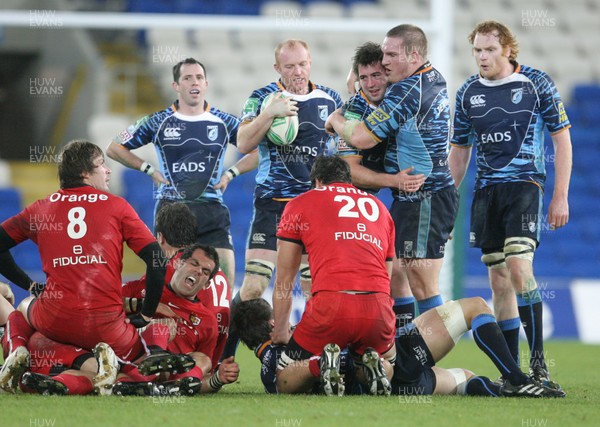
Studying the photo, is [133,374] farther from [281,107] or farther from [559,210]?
[559,210]

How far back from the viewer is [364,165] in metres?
6.68

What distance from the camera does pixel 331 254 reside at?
18.3 ft

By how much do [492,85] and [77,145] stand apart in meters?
2.87

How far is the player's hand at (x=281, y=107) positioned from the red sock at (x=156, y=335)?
1.89m

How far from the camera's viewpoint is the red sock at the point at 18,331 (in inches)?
225

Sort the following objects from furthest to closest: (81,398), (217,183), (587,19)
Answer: (587,19), (217,183), (81,398)

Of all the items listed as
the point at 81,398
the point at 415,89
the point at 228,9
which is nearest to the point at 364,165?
the point at 415,89

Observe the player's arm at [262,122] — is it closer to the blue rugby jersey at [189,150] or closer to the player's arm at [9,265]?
the blue rugby jersey at [189,150]

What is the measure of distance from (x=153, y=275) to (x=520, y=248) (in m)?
2.43

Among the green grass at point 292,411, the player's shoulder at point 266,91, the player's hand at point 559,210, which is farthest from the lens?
the player's shoulder at point 266,91

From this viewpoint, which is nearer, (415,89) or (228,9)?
(415,89)

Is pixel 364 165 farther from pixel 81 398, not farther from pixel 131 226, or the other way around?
pixel 81 398

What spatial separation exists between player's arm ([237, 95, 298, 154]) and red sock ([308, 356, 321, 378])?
207 centimetres

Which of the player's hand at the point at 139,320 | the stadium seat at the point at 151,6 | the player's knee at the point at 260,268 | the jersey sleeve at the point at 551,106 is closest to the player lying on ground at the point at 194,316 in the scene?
the player's hand at the point at 139,320
